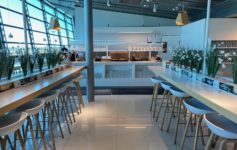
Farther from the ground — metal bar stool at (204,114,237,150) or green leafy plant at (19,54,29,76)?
green leafy plant at (19,54,29,76)

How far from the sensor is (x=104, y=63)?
7.54 metres

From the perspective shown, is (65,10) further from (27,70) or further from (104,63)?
(27,70)

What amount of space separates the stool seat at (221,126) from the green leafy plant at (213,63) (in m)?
1.03

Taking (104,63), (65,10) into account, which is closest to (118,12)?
(65,10)

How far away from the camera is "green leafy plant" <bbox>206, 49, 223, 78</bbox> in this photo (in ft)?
9.75

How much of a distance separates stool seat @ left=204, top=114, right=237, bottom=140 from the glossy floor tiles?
115cm

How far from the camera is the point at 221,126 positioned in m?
1.89

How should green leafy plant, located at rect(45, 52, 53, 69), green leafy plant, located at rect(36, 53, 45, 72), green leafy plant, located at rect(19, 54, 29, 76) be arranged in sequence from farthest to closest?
green leafy plant, located at rect(45, 52, 53, 69) < green leafy plant, located at rect(36, 53, 45, 72) < green leafy plant, located at rect(19, 54, 29, 76)

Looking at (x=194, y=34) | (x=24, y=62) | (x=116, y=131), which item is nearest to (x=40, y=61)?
(x=24, y=62)

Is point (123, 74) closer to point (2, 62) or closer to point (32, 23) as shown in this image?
point (32, 23)

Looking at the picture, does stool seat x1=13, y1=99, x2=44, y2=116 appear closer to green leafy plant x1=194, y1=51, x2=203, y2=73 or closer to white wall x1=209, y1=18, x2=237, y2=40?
green leafy plant x1=194, y1=51, x2=203, y2=73

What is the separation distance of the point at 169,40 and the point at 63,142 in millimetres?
10065

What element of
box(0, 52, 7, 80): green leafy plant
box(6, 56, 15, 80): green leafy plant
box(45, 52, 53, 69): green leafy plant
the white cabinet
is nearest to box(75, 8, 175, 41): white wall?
the white cabinet

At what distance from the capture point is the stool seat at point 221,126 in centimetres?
171
